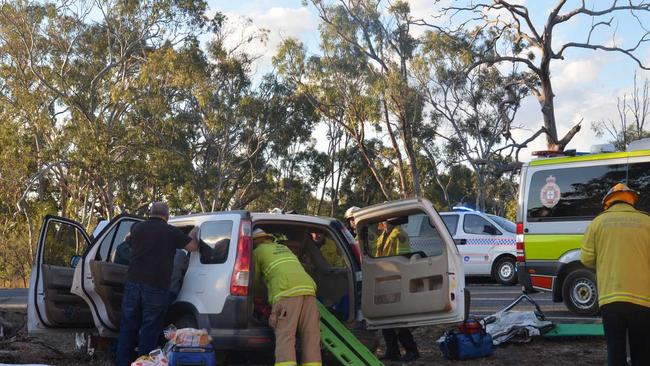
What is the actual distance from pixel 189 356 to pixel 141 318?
105 centimetres

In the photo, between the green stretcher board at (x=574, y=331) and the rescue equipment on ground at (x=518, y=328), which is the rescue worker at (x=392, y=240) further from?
the green stretcher board at (x=574, y=331)

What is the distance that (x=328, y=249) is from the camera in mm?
8250

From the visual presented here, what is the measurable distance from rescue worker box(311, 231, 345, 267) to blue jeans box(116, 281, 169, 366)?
1.77 m

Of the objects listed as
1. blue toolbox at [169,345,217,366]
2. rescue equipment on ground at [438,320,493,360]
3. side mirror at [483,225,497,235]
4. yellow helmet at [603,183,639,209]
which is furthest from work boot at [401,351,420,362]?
side mirror at [483,225,497,235]

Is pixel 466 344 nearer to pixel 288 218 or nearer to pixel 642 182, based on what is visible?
pixel 288 218

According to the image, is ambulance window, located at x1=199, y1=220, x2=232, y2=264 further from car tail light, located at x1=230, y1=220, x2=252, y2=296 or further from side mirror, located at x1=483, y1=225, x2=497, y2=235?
side mirror, located at x1=483, y1=225, x2=497, y2=235

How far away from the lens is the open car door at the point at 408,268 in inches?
293

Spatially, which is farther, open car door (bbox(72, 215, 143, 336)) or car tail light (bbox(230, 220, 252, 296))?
open car door (bbox(72, 215, 143, 336))

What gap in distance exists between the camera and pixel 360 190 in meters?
47.5

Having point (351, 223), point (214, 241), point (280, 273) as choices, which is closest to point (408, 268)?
point (351, 223)

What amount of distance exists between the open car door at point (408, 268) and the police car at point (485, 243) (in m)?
10.8

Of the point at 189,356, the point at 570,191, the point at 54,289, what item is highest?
the point at 570,191

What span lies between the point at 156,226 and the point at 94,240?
1.04 m

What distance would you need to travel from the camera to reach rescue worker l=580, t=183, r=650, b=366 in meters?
5.55
